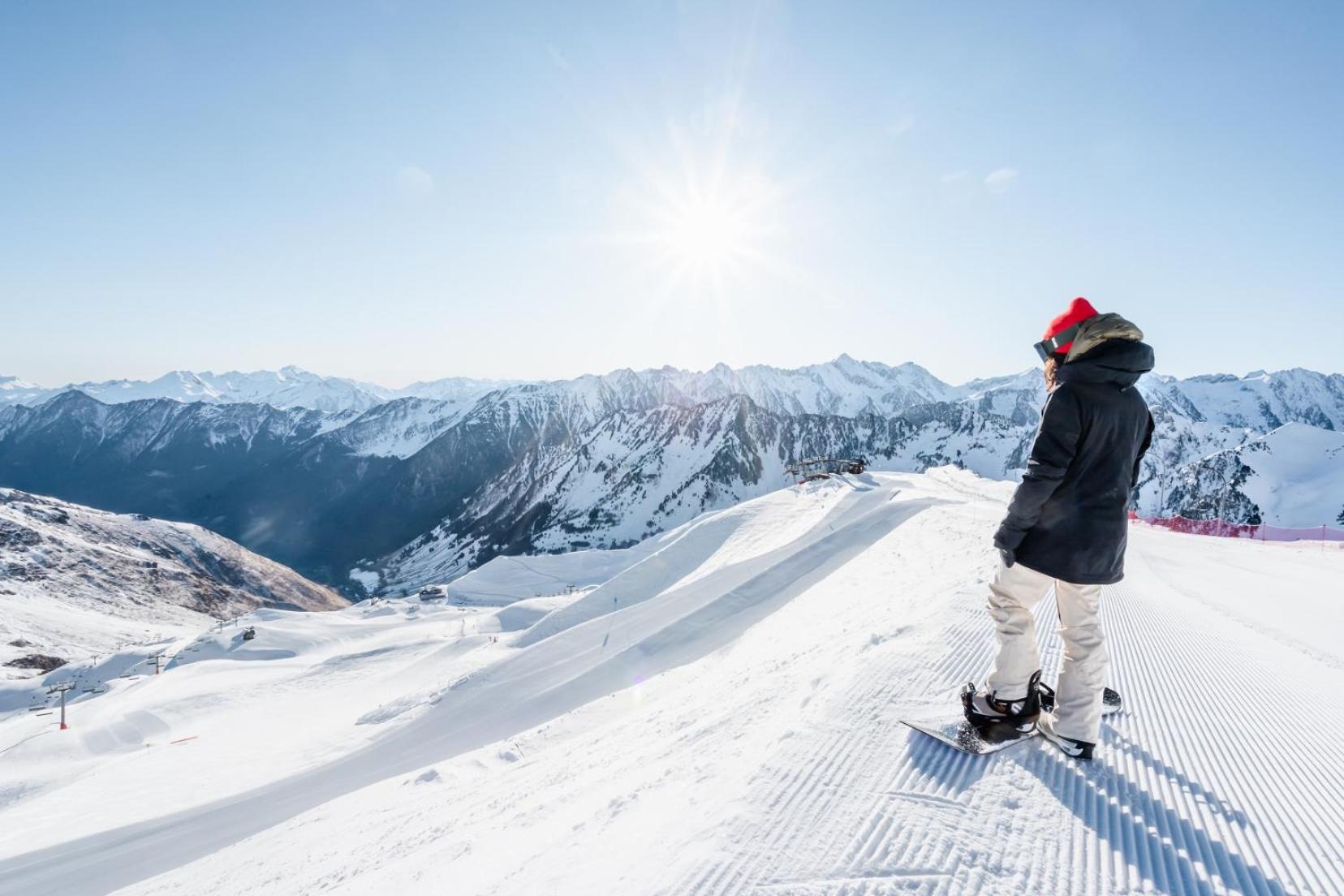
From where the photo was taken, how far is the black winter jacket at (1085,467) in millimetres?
3537

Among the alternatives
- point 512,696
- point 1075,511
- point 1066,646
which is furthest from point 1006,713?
point 512,696

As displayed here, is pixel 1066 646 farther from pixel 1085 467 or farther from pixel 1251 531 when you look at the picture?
pixel 1251 531

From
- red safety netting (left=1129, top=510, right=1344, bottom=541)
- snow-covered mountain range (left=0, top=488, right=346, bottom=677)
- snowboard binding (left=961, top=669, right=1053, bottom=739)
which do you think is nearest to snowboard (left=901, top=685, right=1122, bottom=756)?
snowboard binding (left=961, top=669, right=1053, bottom=739)

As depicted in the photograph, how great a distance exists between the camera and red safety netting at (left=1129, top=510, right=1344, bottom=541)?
72.7 feet

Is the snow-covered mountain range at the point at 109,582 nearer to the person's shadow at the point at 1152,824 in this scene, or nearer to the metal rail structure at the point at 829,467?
the metal rail structure at the point at 829,467

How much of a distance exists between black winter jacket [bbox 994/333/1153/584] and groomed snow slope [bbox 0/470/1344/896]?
1.37 m

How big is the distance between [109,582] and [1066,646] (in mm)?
141765

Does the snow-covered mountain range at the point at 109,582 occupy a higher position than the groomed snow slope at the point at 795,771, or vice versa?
the groomed snow slope at the point at 795,771

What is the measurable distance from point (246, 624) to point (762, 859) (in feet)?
197

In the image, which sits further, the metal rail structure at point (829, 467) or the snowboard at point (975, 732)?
the metal rail structure at point (829, 467)

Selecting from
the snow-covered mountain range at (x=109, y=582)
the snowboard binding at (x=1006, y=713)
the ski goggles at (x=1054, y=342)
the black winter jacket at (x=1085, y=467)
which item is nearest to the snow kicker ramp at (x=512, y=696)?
the snowboard binding at (x=1006, y=713)

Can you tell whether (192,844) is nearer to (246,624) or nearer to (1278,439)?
(246,624)

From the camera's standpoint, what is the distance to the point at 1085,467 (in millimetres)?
3635

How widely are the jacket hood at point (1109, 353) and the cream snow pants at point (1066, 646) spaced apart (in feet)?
4.14
